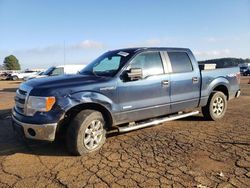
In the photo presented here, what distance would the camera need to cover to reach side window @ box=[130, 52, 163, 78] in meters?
6.11

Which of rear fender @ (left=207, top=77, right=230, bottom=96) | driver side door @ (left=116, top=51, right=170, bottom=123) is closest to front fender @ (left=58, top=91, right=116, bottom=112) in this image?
driver side door @ (left=116, top=51, right=170, bottom=123)

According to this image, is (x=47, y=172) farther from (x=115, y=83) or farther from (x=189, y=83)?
(x=189, y=83)

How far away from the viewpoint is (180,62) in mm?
6969

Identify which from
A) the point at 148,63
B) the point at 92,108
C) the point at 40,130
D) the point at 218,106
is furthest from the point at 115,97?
the point at 218,106

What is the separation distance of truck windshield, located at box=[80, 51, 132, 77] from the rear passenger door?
1154mm

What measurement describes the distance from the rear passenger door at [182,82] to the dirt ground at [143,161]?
0.64m

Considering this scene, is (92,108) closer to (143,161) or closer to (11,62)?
(143,161)

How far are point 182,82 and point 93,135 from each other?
258cm

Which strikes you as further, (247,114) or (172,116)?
(247,114)

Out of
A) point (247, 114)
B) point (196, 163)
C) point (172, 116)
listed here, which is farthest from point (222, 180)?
point (247, 114)

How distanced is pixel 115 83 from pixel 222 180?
2552mm

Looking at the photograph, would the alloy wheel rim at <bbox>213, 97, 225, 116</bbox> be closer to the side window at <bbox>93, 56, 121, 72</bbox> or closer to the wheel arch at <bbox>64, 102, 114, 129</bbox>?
the side window at <bbox>93, 56, 121, 72</bbox>

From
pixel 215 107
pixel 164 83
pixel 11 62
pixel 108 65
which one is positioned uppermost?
pixel 11 62

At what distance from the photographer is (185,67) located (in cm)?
703
